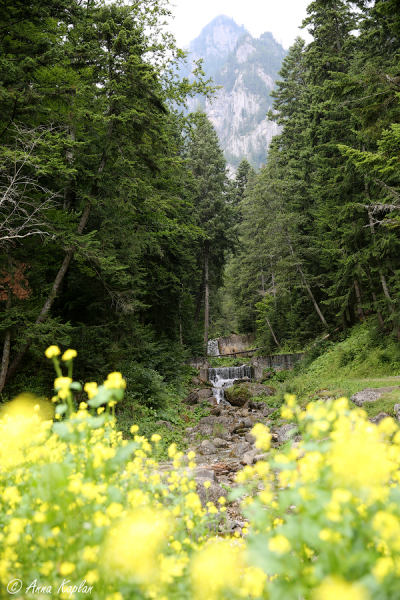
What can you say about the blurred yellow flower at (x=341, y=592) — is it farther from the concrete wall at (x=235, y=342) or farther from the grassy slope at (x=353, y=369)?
the concrete wall at (x=235, y=342)

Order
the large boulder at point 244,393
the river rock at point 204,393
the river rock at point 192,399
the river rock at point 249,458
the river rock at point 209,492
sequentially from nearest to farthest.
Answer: the river rock at point 209,492
the river rock at point 249,458
the river rock at point 192,399
the large boulder at point 244,393
the river rock at point 204,393

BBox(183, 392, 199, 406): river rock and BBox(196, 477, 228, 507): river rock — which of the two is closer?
BBox(196, 477, 228, 507): river rock

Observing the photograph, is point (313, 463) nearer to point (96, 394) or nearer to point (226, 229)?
point (96, 394)

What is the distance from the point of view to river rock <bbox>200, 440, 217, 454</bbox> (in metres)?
10.1

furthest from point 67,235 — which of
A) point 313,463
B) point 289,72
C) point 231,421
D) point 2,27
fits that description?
point 289,72

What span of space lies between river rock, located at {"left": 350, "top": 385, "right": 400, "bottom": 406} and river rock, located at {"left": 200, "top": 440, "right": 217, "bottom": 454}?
4.29 metres

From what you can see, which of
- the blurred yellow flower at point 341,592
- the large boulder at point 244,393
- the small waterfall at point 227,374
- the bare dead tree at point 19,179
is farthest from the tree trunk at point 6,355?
the small waterfall at point 227,374

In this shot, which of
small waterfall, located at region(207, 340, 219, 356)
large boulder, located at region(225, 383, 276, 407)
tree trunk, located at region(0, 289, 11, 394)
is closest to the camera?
tree trunk, located at region(0, 289, 11, 394)

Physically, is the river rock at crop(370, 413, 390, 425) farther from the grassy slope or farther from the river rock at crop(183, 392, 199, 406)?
the river rock at crop(183, 392, 199, 406)

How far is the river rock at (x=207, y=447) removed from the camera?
10.1 meters

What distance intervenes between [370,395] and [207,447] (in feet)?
16.1

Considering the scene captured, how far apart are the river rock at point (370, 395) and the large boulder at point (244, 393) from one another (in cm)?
794

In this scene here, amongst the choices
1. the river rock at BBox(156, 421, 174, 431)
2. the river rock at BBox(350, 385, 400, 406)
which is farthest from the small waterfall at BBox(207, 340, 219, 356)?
the river rock at BBox(350, 385, 400, 406)

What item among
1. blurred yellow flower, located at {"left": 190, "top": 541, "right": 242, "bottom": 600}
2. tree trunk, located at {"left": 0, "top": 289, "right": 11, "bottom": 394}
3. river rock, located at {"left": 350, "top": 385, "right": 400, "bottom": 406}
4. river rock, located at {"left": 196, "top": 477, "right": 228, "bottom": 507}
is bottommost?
river rock, located at {"left": 196, "top": 477, "right": 228, "bottom": 507}
